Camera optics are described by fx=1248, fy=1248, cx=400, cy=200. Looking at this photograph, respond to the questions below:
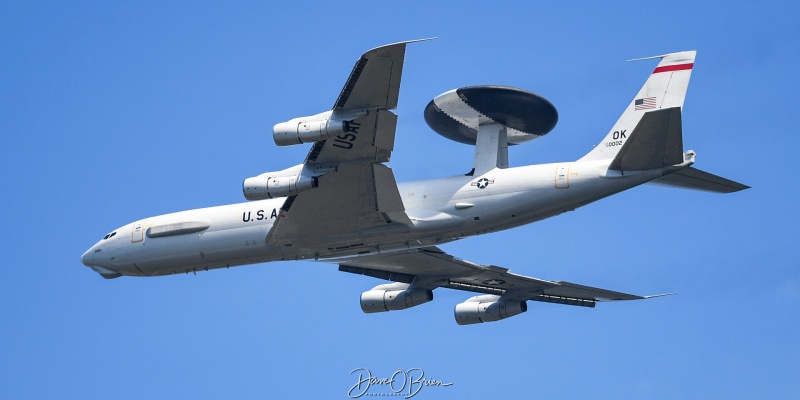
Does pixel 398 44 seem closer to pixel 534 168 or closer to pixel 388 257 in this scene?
pixel 534 168

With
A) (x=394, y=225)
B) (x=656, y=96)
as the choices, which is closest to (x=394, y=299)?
(x=394, y=225)

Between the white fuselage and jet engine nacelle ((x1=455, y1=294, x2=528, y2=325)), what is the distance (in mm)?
7838

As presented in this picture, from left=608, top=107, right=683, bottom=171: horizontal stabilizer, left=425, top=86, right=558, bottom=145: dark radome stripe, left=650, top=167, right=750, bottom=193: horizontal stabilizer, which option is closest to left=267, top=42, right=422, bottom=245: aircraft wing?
left=425, top=86, right=558, bottom=145: dark radome stripe

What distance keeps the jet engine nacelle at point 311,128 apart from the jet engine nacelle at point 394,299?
512 inches

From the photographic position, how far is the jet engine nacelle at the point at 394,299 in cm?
4691

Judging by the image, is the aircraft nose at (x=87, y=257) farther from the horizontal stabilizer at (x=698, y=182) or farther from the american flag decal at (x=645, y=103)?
the horizontal stabilizer at (x=698, y=182)

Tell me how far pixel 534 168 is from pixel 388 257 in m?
8.69

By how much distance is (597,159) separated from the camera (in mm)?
38875

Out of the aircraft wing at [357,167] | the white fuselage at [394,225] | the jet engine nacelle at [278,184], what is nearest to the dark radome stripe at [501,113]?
the white fuselage at [394,225]

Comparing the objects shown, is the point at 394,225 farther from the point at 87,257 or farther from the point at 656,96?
the point at 87,257

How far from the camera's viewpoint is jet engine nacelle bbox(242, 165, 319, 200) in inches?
1462

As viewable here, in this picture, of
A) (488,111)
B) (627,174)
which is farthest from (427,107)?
(627,174)

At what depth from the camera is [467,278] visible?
47.5 m

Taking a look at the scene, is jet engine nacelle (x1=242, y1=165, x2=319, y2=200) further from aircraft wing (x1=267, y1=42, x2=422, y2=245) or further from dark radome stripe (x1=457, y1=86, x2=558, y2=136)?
dark radome stripe (x1=457, y1=86, x2=558, y2=136)
